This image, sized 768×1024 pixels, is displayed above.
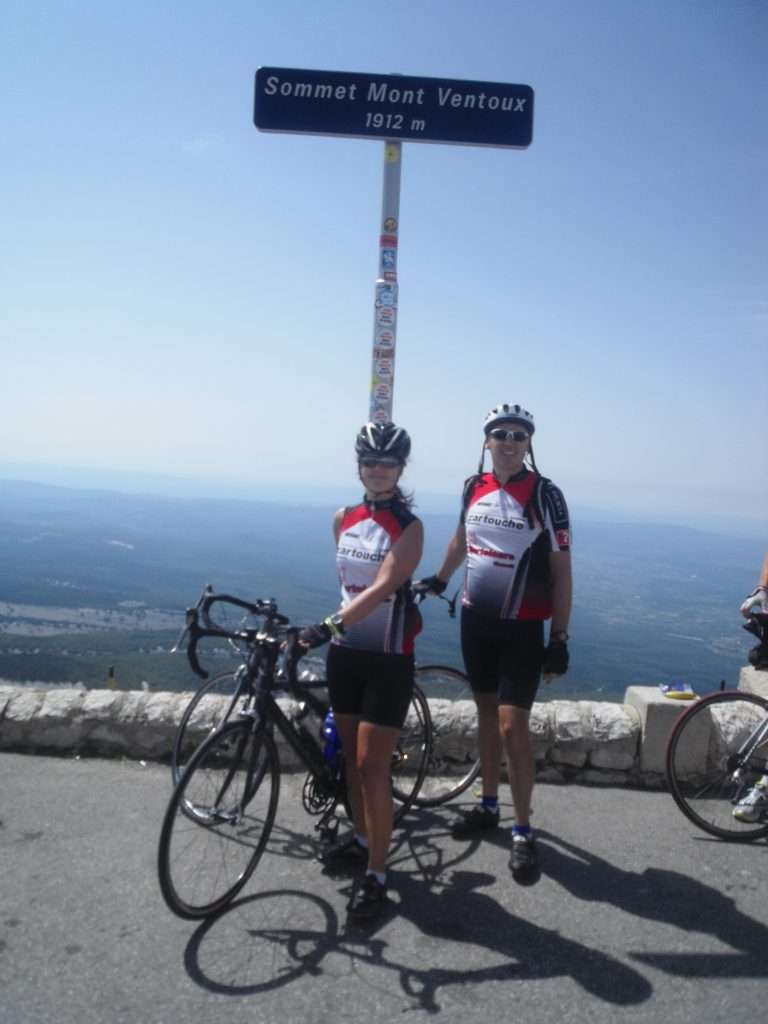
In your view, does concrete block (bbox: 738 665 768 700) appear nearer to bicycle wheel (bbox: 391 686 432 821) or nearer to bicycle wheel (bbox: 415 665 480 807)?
bicycle wheel (bbox: 415 665 480 807)

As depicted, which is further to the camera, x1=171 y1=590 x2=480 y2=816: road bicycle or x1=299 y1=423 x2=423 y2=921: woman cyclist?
x1=171 y1=590 x2=480 y2=816: road bicycle

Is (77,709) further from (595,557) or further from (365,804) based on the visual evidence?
(595,557)

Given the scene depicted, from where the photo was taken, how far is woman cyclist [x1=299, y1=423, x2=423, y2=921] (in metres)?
3.27

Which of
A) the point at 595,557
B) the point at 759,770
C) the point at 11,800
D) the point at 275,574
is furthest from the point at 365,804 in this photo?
the point at 595,557

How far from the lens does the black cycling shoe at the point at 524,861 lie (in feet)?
11.7

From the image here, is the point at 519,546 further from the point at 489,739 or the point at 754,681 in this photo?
the point at 754,681

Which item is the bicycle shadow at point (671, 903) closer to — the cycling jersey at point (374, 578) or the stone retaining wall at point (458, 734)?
the stone retaining wall at point (458, 734)

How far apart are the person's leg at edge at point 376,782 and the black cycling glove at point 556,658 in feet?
2.92

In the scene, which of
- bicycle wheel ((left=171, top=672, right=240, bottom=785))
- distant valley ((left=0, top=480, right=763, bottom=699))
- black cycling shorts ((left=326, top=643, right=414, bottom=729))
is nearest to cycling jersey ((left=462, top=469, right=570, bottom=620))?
black cycling shorts ((left=326, top=643, right=414, bottom=729))

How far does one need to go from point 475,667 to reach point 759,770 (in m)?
1.82

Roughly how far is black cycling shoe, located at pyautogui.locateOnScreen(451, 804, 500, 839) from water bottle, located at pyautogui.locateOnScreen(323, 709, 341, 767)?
2.75 feet

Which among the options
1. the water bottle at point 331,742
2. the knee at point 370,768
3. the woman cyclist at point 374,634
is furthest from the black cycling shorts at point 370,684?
the water bottle at point 331,742

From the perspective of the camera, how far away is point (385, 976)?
2.80 m

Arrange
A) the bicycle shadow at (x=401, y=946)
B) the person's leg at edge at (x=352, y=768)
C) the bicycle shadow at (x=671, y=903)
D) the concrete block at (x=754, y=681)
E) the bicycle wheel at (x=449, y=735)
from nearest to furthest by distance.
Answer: the bicycle shadow at (x=401, y=946), the bicycle shadow at (x=671, y=903), the person's leg at edge at (x=352, y=768), the bicycle wheel at (x=449, y=735), the concrete block at (x=754, y=681)
